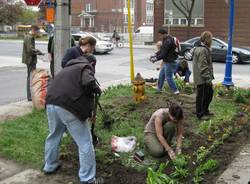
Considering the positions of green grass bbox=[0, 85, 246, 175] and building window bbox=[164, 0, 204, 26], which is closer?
green grass bbox=[0, 85, 246, 175]

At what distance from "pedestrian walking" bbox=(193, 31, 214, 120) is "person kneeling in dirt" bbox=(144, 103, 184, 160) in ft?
7.11

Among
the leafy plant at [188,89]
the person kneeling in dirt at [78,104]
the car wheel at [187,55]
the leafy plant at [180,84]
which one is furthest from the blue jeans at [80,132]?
the car wheel at [187,55]

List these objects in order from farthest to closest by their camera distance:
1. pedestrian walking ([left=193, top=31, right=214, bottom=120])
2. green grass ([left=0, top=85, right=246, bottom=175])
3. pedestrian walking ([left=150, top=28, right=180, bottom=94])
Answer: pedestrian walking ([left=150, top=28, right=180, bottom=94]) < pedestrian walking ([left=193, top=31, right=214, bottom=120]) < green grass ([left=0, top=85, right=246, bottom=175])

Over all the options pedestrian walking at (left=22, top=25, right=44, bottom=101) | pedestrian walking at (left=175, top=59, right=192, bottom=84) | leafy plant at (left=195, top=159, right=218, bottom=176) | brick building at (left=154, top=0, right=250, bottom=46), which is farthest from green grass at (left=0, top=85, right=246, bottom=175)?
brick building at (left=154, top=0, right=250, bottom=46)

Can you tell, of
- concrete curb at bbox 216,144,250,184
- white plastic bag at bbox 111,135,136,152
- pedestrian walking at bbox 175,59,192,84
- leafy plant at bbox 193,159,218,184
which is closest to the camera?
leafy plant at bbox 193,159,218,184

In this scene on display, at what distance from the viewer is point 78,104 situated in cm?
493

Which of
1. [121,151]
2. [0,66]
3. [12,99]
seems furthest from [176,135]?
[0,66]

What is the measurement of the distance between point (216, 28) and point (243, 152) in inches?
1383

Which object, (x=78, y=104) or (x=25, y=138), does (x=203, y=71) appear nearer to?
(x=25, y=138)

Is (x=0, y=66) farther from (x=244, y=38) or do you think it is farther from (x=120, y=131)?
(x=244, y=38)

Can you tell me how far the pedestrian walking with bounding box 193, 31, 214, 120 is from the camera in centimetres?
795

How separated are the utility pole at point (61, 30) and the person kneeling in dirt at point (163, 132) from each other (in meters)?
2.04

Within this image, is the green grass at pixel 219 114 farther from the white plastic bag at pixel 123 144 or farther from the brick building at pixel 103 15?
the brick building at pixel 103 15

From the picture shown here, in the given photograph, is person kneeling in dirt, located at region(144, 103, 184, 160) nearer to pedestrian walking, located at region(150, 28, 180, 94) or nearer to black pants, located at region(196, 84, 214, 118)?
black pants, located at region(196, 84, 214, 118)
